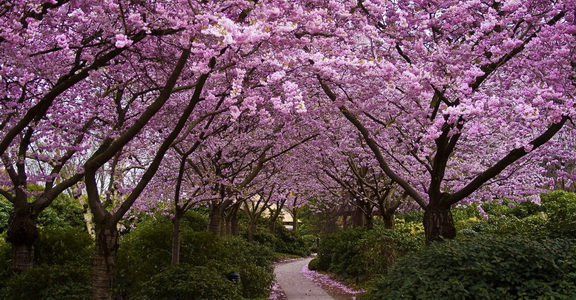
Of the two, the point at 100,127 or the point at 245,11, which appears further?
the point at 100,127

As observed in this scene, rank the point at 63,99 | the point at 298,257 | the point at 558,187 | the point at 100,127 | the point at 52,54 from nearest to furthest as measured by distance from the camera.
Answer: the point at 52,54, the point at 63,99, the point at 100,127, the point at 558,187, the point at 298,257

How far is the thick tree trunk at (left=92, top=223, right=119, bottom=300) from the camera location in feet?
20.6

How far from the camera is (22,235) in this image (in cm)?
833

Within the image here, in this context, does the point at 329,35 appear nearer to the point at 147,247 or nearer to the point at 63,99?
the point at 63,99

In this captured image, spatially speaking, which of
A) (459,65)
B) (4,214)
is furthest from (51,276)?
(4,214)

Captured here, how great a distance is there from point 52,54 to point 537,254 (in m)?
7.22

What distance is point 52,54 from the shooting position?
713cm

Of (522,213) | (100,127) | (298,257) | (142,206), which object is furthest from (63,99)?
(298,257)

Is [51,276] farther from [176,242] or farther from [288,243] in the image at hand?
[288,243]

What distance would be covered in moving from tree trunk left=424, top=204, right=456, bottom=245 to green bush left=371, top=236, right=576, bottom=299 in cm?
165

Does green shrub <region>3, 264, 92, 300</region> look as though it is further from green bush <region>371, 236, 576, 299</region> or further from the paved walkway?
the paved walkway

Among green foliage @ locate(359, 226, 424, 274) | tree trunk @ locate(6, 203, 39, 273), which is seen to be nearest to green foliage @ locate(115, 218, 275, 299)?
tree trunk @ locate(6, 203, 39, 273)

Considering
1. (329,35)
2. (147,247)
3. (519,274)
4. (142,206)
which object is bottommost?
(519,274)

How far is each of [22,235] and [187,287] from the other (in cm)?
351
